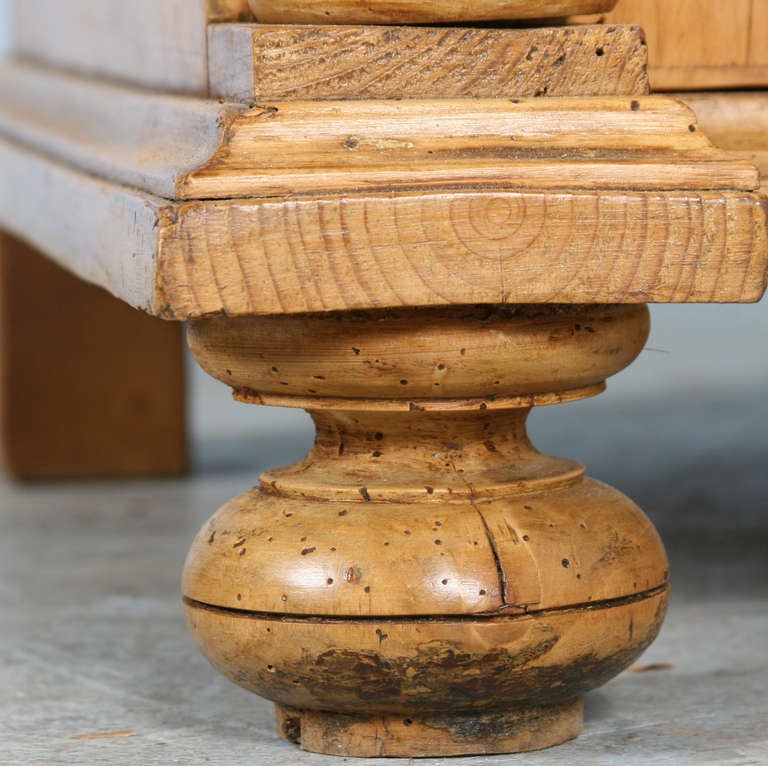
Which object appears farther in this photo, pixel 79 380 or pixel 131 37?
pixel 79 380

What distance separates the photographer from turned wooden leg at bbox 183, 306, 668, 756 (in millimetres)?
1138

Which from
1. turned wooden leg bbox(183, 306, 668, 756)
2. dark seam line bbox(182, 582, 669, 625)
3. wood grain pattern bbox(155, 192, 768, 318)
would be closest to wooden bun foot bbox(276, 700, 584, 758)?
turned wooden leg bbox(183, 306, 668, 756)

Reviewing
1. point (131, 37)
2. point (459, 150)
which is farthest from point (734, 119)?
point (131, 37)

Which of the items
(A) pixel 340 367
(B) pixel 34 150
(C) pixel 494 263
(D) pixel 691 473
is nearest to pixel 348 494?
(A) pixel 340 367

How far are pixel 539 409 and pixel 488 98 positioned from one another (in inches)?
72.6

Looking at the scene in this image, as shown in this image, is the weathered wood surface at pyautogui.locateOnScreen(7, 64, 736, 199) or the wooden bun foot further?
the wooden bun foot

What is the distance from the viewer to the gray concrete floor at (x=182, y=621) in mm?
1269

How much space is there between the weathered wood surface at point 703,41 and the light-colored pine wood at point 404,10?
6.0 inches

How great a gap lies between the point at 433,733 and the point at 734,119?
518 millimetres

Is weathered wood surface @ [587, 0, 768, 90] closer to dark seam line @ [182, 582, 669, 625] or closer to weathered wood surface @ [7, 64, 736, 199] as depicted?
weathered wood surface @ [7, 64, 736, 199]

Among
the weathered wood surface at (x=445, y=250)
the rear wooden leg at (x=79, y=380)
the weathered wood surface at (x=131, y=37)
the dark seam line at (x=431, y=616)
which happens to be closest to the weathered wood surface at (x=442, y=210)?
the weathered wood surface at (x=445, y=250)

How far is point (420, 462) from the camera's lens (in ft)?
3.93

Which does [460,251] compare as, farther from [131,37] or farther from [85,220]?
[131,37]

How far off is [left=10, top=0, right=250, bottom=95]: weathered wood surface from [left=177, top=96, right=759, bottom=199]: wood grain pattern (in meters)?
0.15
